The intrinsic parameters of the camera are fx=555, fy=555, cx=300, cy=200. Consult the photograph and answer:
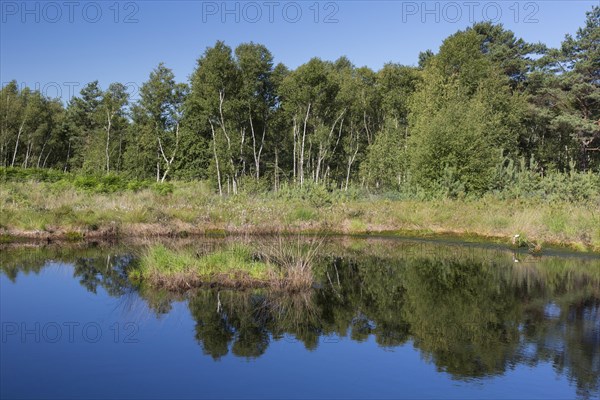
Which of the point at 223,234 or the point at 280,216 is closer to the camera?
the point at 223,234

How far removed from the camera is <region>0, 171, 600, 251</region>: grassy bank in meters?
24.2

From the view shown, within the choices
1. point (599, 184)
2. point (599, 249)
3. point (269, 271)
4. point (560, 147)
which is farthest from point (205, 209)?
point (560, 147)

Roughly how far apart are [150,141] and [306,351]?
2148 inches

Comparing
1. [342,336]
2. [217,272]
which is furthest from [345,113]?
[342,336]

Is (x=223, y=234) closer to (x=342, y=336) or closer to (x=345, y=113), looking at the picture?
(x=342, y=336)

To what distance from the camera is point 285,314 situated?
13.1 meters

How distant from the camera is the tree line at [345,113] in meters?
49.5

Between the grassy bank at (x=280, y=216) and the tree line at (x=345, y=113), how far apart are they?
792cm

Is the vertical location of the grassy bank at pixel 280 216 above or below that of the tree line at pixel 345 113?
below

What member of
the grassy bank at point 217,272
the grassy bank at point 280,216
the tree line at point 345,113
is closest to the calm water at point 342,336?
the grassy bank at point 217,272

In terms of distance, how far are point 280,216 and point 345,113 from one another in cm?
3537

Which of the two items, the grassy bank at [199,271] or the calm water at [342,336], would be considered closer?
the calm water at [342,336]

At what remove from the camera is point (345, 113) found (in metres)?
61.6

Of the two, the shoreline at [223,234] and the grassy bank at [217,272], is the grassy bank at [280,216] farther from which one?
the grassy bank at [217,272]
